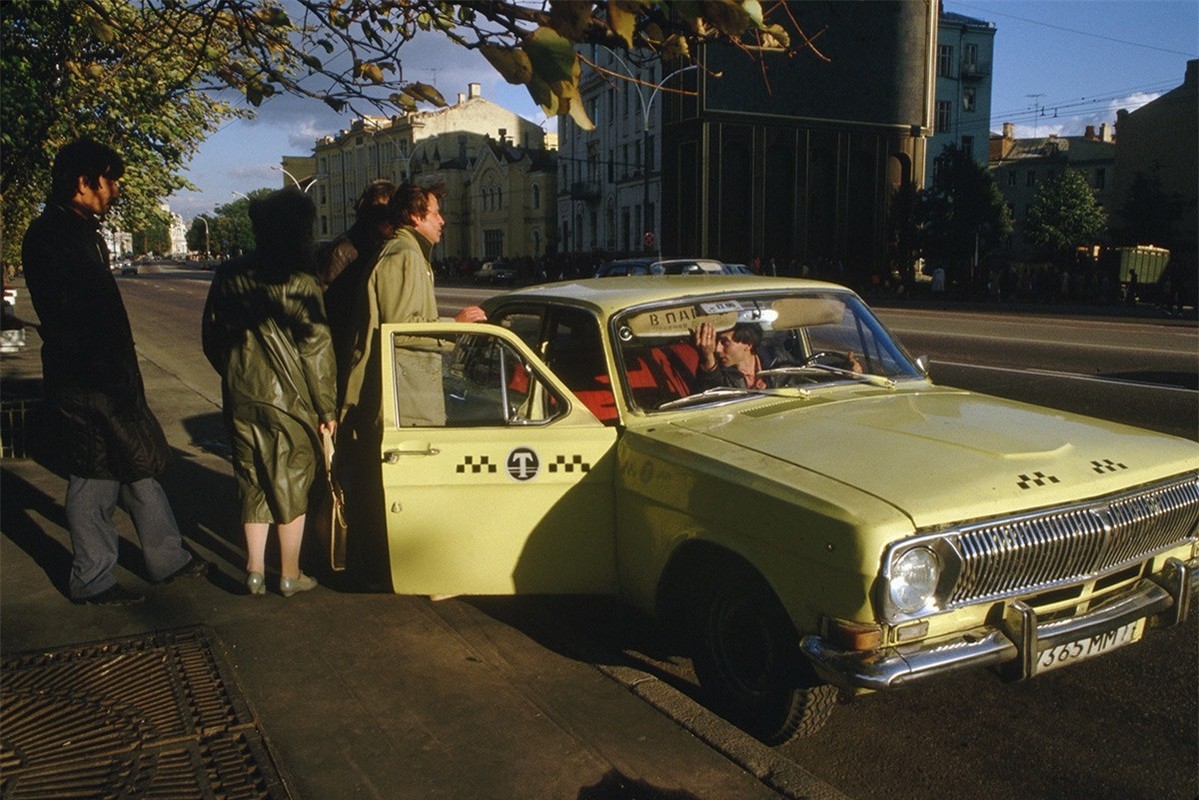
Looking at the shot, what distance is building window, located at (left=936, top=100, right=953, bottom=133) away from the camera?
74.2 meters

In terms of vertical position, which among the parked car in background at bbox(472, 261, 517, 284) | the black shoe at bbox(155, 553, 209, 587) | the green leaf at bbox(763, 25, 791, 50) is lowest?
the parked car in background at bbox(472, 261, 517, 284)

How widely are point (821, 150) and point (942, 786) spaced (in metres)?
56.6

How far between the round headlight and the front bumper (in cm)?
14

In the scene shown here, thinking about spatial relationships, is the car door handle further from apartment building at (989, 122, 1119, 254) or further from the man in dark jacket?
apartment building at (989, 122, 1119, 254)

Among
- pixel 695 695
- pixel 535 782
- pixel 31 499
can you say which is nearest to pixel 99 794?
pixel 535 782

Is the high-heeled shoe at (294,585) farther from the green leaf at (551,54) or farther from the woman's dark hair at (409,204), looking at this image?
the green leaf at (551,54)

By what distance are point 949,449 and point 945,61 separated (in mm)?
77762

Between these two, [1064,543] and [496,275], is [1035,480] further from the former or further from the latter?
[496,275]

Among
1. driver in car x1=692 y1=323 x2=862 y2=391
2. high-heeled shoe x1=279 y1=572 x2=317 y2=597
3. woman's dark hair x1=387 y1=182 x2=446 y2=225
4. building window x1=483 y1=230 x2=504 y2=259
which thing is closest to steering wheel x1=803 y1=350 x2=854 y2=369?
driver in car x1=692 y1=323 x2=862 y2=391

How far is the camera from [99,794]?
3158mm

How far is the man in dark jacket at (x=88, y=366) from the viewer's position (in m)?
4.63

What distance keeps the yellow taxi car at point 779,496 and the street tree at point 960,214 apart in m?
48.9

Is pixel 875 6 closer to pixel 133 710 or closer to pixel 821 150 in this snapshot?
A: pixel 821 150

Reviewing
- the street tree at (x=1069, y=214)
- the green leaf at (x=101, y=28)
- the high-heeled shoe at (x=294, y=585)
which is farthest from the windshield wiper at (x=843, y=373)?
the street tree at (x=1069, y=214)
